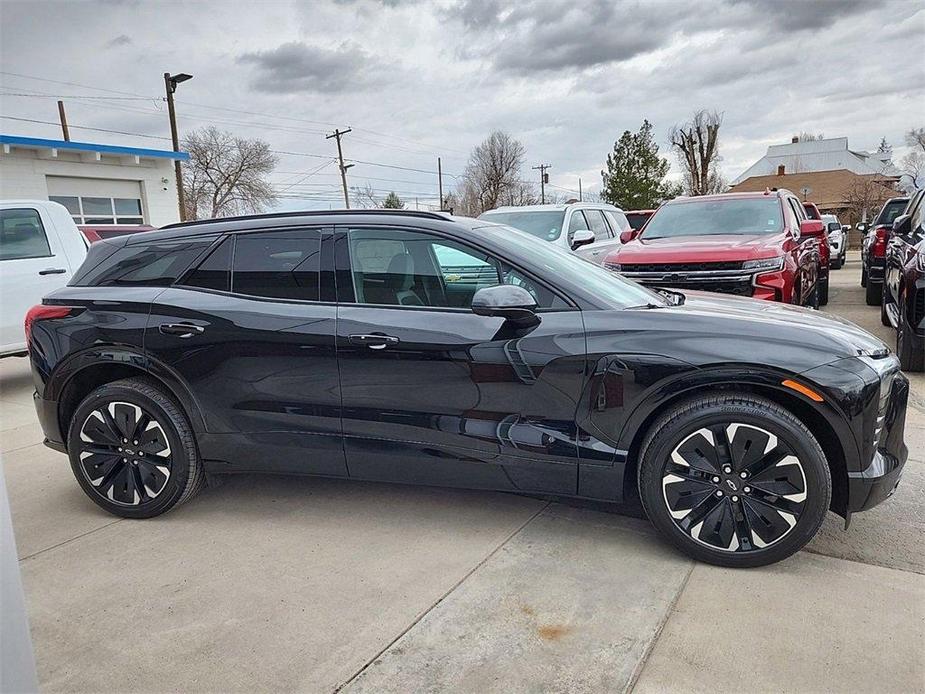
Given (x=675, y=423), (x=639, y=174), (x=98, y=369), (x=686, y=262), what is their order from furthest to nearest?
(x=639, y=174), (x=686, y=262), (x=98, y=369), (x=675, y=423)

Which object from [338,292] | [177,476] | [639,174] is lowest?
[177,476]

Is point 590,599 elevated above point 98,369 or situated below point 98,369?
below

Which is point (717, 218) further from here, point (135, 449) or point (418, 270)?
point (135, 449)

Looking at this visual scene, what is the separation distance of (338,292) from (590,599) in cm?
187

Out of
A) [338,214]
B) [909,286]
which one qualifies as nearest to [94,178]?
[338,214]

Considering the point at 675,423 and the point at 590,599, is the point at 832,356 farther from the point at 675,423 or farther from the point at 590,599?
the point at 590,599

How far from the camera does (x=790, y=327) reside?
2949 millimetres

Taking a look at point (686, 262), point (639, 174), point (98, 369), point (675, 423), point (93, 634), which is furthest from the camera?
point (639, 174)

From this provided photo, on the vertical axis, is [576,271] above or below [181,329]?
Result: above

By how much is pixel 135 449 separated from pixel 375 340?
4.98 ft

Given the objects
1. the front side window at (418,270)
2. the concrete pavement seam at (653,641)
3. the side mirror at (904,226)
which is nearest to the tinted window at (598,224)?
the side mirror at (904,226)

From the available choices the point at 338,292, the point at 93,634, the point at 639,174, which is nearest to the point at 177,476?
the point at 93,634

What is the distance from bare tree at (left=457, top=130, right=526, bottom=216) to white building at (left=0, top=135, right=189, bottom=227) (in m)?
40.0

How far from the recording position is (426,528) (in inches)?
135
